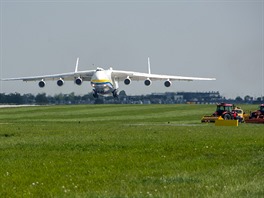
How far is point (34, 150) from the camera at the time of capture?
22.2 meters

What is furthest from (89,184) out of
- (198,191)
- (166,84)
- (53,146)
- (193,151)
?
(166,84)

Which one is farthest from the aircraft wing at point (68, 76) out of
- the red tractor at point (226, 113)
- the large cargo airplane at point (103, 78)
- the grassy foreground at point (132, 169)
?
the grassy foreground at point (132, 169)

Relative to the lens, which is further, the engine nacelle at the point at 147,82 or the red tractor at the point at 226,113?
the engine nacelle at the point at 147,82

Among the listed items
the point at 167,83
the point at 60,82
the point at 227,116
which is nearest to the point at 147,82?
the point at 167,83

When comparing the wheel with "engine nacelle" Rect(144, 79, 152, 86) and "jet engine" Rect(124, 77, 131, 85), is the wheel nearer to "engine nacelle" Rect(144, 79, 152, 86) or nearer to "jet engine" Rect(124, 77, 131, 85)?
"engine nacelle" Rect(144, 79, 152, 86)

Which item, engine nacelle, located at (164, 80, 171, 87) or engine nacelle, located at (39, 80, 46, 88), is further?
engine nacelle, located at (164, 80, 171, 87)

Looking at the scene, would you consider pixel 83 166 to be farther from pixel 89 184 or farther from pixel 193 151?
pixel 193 151

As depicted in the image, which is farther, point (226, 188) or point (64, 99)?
point (64, 99)

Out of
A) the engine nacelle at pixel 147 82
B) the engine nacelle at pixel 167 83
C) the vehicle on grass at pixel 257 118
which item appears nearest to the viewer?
the vehicle on grass at pixel 257 118

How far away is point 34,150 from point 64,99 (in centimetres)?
16943

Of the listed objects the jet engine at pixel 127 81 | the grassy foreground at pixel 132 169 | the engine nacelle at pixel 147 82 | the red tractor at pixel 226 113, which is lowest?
the red tractor at pixel 226 113

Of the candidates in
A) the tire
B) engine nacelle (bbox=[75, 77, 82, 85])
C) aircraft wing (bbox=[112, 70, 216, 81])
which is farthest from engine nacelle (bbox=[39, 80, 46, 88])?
the tire

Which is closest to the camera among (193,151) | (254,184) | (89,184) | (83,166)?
(254,184)

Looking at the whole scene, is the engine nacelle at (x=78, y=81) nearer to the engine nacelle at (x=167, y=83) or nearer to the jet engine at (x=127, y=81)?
the jet engine at (x=127, y=81)
